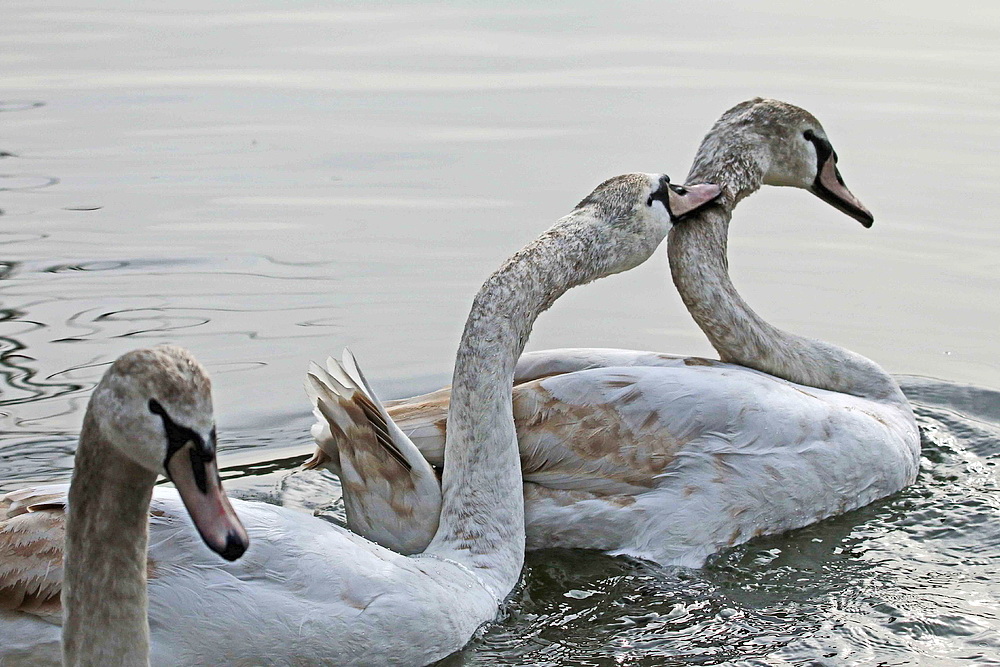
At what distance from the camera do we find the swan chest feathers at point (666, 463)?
5.96 metres

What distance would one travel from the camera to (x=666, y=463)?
19.8ft

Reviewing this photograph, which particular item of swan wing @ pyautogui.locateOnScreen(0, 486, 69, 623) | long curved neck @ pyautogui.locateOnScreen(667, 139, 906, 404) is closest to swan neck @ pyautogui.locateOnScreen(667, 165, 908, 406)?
long curved neck @ pyautogui.locateOnScreen(667, 139, 906, 404)

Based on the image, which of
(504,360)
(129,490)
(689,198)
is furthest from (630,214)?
(129,490)

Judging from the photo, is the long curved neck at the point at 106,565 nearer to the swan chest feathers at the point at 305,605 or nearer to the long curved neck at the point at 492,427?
the swan chest feathers at the point at 305,605

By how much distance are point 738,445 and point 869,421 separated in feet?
A: 2.66

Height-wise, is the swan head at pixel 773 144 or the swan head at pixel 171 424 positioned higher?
the swan head at pixel 773 144

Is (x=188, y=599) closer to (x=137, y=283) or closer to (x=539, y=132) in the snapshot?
(x=137, y=283)

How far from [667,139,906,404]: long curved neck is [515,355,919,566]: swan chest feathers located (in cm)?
69

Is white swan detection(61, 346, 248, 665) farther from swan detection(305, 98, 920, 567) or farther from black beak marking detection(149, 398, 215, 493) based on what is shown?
swan detection(305, 98, 920, 567)

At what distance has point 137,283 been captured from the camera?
9.33 meters

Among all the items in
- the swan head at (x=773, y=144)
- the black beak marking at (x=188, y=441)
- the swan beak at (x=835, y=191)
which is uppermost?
the swan head at (x=773, y=144)

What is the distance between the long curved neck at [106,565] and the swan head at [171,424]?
146mm

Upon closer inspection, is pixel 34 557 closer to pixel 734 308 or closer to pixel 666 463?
pixel 666 463

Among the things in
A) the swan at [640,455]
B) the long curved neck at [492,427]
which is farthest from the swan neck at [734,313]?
the long curved neck at [492,427]
